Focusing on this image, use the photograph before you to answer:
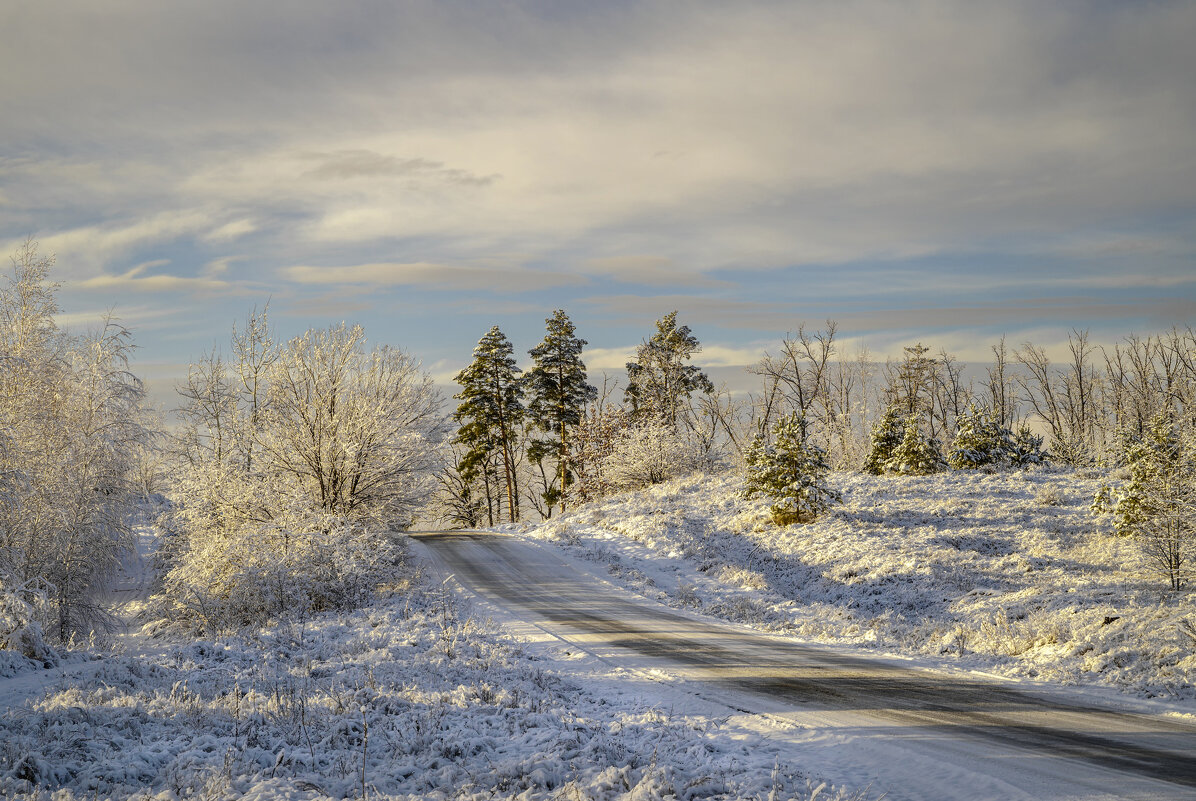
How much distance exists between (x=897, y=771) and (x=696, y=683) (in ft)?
12.8

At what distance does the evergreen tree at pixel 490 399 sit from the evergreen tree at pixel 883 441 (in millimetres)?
26511

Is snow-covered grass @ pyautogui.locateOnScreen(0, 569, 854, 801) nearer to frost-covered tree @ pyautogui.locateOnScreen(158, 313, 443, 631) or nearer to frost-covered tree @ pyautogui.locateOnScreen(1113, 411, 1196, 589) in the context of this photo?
frost-covered tree @ pyautogui.locateOnScreen(158, 313, 443, 631)

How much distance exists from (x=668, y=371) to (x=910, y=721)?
44.5 metres

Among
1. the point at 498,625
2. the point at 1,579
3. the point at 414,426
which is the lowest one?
the point at 498,625

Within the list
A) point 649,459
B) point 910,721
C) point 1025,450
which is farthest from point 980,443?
point 910,721

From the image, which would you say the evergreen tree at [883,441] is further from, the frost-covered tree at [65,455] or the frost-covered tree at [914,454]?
the frost-covered tree at [65,455]

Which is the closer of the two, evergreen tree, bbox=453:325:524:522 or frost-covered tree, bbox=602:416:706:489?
frost-covered tree, bbox=602:416:706:489

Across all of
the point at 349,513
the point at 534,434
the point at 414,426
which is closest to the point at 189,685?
the point at 349,513

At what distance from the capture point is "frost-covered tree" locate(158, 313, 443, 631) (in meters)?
16.2

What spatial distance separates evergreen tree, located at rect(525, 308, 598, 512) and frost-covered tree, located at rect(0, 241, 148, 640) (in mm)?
31901

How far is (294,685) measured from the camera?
29.2 ft

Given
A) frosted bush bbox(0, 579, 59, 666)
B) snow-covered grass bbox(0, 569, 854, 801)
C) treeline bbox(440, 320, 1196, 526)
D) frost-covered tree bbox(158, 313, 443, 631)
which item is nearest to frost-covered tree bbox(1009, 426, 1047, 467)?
treeline bbox(440, 320, 1196, 526)

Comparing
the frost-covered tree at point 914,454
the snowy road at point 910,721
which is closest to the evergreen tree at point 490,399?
the frost-covered tree at point 914,454

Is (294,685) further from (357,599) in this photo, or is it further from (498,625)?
(357,599)
